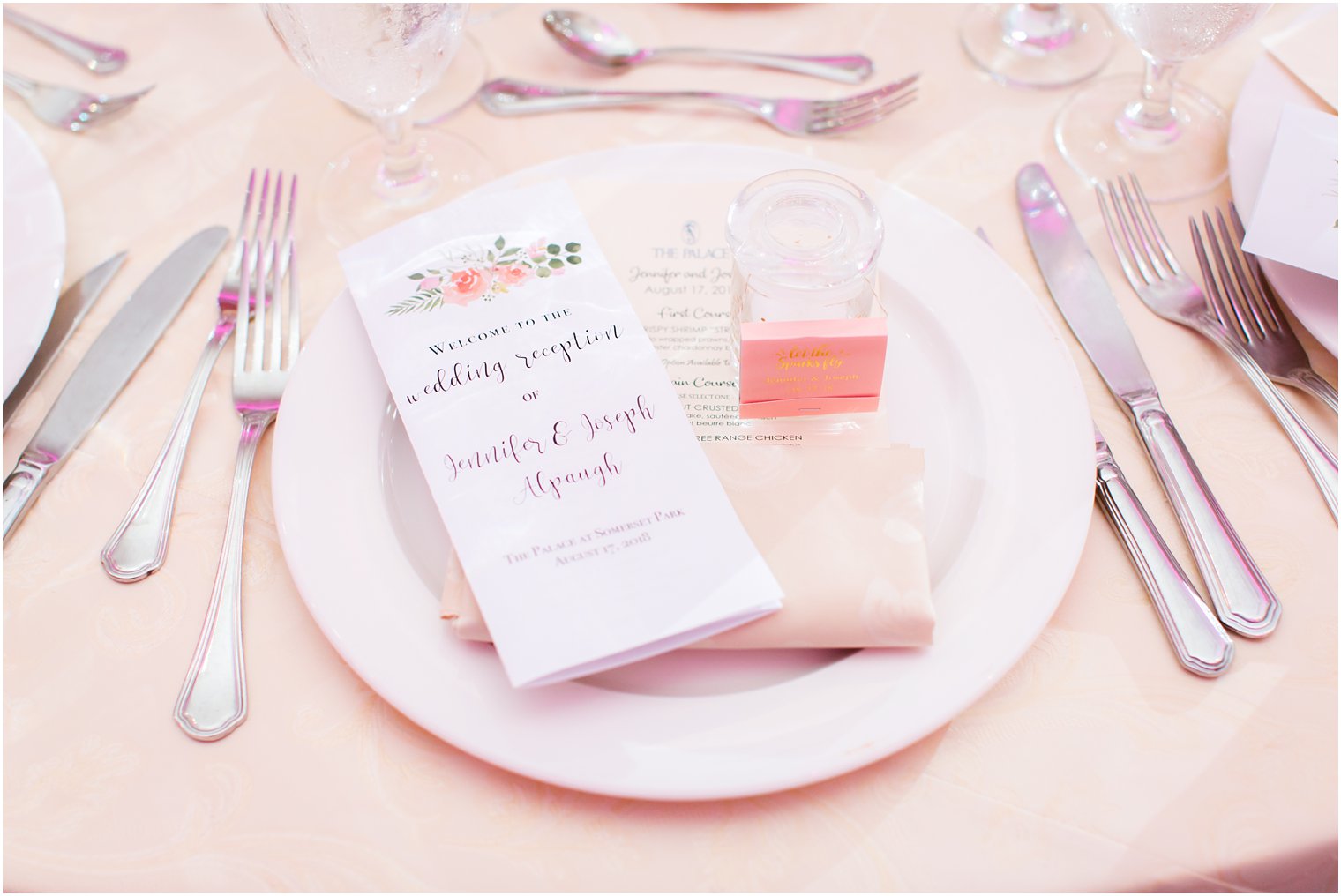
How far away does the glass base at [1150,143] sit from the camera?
822mm

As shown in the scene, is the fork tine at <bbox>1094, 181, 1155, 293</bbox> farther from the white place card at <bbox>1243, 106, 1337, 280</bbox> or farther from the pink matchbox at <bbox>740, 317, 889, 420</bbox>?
the pink matchbox at <bbox>740, 317, 889, 420</bbox>

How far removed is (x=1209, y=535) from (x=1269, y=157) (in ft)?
1.19

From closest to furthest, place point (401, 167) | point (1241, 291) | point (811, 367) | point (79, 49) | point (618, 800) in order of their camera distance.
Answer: point (618, 800)
point (811, 367)
point (1241, 291)
point (401, 167)
point (79, 49)

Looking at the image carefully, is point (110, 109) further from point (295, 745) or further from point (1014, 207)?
point (1014, 207)

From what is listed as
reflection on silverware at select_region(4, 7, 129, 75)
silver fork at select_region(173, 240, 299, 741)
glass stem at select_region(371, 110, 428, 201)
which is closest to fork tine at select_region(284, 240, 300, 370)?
silver fork at select_region(173, 240, 299, 741)

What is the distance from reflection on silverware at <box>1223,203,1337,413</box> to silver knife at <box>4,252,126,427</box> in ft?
3.00

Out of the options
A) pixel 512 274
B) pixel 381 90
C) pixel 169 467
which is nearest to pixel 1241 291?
pixel 512 274

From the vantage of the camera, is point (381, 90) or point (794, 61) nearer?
point (381, 90)

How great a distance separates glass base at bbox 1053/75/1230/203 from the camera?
0.82m

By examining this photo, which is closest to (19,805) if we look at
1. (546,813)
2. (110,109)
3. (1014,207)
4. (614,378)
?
(546,813)

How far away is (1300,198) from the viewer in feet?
2.25

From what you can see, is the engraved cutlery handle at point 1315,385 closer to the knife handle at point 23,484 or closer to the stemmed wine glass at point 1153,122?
the stemmed wine glass at point 1153,122

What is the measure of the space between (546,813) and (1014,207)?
2.07 feet

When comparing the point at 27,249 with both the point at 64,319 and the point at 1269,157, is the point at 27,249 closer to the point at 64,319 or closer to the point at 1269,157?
the point at 64,319
